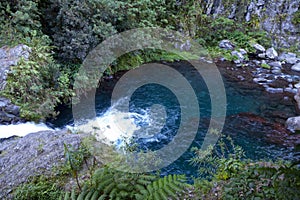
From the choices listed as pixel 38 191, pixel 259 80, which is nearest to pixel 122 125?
pixel 38 191

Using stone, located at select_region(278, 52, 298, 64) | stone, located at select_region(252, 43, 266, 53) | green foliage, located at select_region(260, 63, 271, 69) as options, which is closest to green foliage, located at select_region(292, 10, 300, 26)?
stone, located at select_region(278, 52, 298, 64)

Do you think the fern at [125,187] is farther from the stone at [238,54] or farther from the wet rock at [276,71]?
the stone at [238,54]

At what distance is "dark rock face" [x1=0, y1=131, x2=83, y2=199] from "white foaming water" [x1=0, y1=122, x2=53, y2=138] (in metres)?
1.34

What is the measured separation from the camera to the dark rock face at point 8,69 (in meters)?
6.42

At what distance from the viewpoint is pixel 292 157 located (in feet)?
18.1

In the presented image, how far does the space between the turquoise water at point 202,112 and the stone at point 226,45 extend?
15.3 feet

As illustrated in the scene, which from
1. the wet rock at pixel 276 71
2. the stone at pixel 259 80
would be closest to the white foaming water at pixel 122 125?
the stone at pixel 259 80

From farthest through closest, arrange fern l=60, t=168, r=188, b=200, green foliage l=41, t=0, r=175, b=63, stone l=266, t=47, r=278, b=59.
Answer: stone l=266, t=47, r=278, b=59, green foliage l=41, t=0, r=175, b=63, fern l=60, t=168, r=188, b=200

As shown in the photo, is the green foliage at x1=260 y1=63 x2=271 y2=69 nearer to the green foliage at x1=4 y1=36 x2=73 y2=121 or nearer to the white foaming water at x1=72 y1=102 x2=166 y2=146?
the white foaming water at x1=72 y1=102 x2=166 y2=146

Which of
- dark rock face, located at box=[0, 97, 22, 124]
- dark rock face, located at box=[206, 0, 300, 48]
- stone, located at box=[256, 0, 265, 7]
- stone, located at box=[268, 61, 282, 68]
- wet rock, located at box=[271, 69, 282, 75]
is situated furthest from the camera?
stone, located at box=[256, 0, 265, 7]

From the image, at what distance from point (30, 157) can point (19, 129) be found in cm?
268

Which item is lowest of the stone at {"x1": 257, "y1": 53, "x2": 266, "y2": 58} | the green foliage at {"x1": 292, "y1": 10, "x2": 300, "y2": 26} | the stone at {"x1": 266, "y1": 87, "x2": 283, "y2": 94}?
the stone at {"x1": 266, "y1": 87, "x2": 283, "y2": 94}

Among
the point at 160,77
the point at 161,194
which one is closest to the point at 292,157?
the point at 161,194

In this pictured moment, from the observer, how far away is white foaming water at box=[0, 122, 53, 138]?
6000 mm
